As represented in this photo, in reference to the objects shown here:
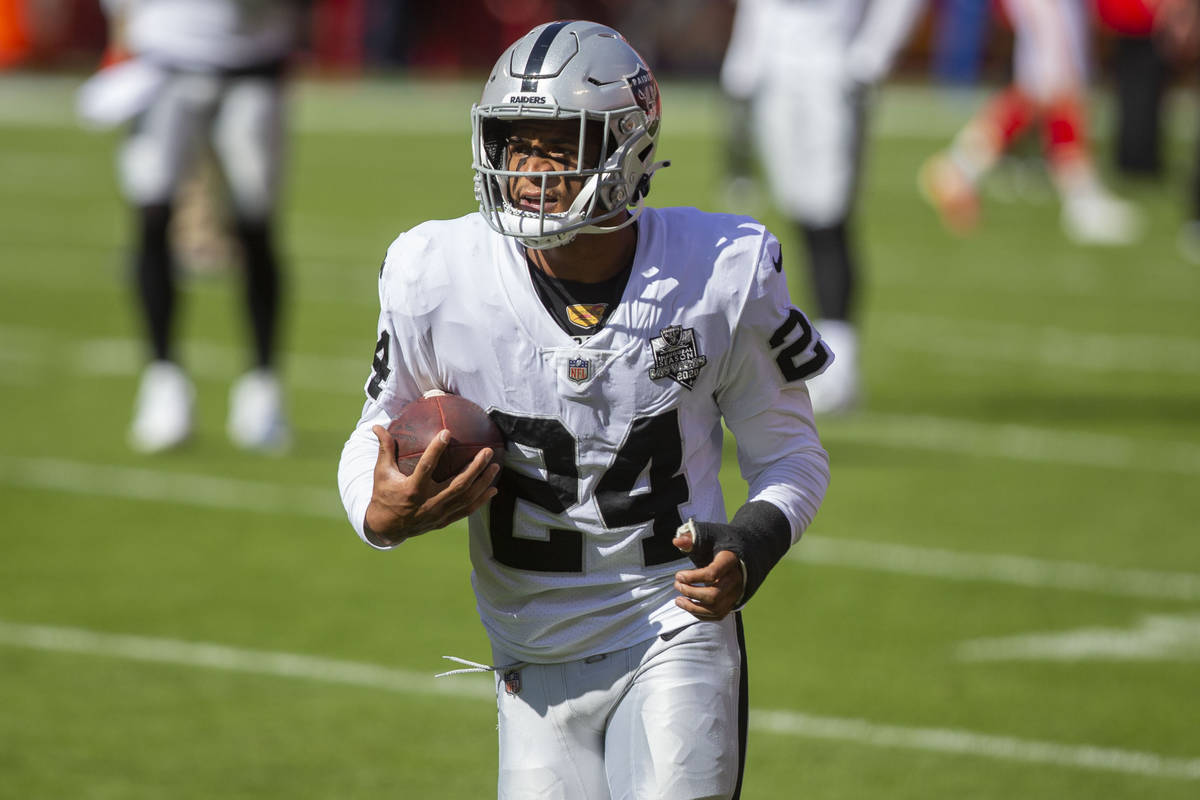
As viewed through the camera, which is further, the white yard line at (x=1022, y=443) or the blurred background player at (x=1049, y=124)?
the blurred background player at (x=1049, y=124)

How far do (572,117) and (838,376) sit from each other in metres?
5.00

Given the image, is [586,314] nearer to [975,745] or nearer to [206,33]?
[975,745]

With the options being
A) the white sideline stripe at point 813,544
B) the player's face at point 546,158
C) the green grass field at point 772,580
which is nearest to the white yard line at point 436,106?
the green grass field at point 772,580

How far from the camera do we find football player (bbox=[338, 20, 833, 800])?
297cm

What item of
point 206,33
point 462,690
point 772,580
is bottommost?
point 772,580

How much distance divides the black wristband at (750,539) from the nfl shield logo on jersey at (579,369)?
313 millimetres

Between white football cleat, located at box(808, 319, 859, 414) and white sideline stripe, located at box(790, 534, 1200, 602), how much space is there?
1522 millimetres

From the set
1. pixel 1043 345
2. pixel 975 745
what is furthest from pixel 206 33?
pixel 1043 345

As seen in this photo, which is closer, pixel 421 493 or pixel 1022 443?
pixel 421 493

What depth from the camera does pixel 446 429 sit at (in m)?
2.90

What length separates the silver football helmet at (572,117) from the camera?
2943 millimetres

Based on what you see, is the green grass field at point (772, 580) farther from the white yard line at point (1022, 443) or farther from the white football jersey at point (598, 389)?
the white football jersey at point (598, 389)

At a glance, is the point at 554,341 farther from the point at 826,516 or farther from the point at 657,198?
the point at 657,198

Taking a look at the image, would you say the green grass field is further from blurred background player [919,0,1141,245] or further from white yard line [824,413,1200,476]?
blurred background player [919,0,1141,245]
